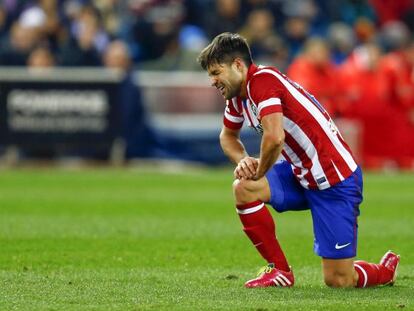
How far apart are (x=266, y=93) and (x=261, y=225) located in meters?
0.94

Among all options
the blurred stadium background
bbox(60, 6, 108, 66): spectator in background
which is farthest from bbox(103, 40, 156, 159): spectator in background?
bbox(60, 6, 108, 66): spectator in background

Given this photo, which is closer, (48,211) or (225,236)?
(225,236)

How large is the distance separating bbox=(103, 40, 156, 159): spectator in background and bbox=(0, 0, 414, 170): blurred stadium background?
0.02 m

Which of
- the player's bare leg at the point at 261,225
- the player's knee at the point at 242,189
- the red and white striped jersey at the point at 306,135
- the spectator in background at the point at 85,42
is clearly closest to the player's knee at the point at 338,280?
the player's bare leg at the point at 261,225

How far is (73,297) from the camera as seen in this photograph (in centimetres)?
736

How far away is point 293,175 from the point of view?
8.29 metres

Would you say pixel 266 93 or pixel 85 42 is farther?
pixel 85 42

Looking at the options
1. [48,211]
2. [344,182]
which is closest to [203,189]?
[48,211]

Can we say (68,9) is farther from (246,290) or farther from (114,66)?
(246,290)

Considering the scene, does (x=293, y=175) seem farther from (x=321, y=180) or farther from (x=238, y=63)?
(x=238, y=63)

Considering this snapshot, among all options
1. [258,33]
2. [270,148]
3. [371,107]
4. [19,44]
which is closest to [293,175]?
[270,148]

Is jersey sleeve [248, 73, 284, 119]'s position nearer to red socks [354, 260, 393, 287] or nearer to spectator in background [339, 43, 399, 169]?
red socks [354, 260, 393, 287]

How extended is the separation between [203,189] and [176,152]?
4.03 meters

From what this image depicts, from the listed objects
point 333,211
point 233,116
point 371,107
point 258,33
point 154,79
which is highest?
point 258,33
